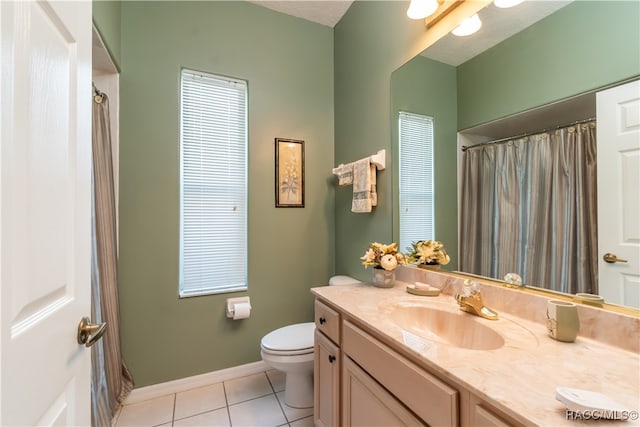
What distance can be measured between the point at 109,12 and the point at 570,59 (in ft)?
7.48

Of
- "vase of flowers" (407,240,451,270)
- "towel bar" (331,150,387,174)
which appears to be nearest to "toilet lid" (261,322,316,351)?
"vase of flowers" (407,240,451,270)

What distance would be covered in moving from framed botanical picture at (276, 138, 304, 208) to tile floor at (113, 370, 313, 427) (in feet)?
4.58

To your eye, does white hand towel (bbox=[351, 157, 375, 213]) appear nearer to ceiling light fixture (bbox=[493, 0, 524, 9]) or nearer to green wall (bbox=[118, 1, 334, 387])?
green wall (bbox=[118, 1, 334, 387])

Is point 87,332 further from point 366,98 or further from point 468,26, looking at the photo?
point 366,98

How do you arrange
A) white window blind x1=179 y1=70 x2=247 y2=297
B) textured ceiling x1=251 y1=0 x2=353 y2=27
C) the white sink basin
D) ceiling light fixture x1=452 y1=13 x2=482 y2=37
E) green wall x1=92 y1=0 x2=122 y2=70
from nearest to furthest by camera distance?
the white sink basin → ceiling light fixture x1=452 y1=13 x2=482 y2=37 → green wall x1=92 y1=0 x2=122 y2=70 → white window blind x1=179 y1=70 x2=247 y2=297 → textured ceiling x1=251 y1=0 x2=353 y2=27

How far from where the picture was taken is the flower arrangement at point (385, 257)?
4.94 feet

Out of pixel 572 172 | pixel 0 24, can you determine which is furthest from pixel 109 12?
pixel 572 172

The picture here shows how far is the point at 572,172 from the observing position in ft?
3.07

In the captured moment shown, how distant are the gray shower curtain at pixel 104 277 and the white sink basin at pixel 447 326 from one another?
5.33ft

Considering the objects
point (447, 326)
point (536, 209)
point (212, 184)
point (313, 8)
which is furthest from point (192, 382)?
point (313, 8)

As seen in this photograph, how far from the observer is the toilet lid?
1.67m

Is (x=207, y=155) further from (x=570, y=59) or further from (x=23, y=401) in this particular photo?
Result: (x=570, y=59)

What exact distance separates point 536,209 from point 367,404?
39.4 inches

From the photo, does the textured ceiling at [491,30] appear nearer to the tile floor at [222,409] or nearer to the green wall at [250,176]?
the green wall at [250,176]
